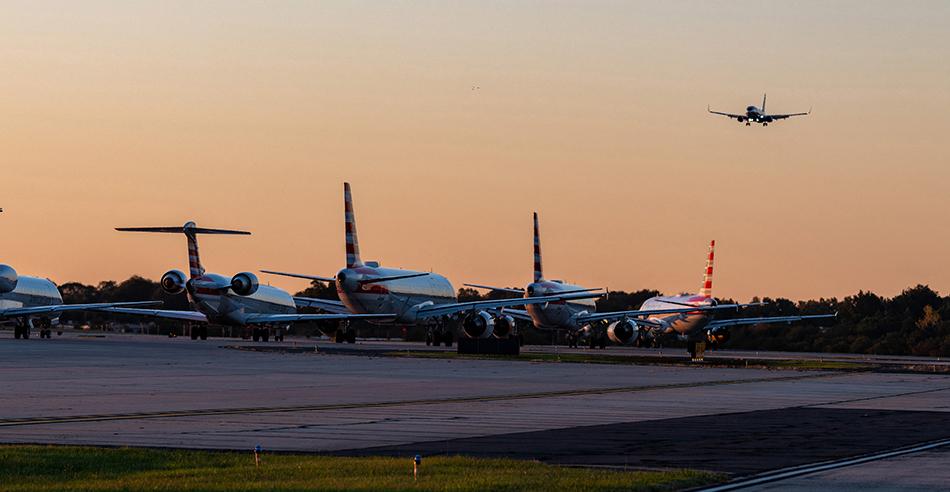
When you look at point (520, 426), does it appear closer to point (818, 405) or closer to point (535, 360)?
point (818, 405)

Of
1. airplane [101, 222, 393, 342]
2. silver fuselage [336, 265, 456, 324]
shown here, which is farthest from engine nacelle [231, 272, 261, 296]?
silver fuselage [336, 265, 456, 324]

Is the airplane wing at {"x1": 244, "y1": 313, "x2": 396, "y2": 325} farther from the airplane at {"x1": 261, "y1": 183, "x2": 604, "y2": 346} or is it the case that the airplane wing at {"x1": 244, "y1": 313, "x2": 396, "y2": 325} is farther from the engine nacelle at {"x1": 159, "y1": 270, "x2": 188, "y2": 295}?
the engine nacelle at {"x1": 159, "y1": 270, "x2": 188, "y2": 295}

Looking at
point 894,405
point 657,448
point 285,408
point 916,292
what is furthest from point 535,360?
point 916,292

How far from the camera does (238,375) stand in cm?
5175

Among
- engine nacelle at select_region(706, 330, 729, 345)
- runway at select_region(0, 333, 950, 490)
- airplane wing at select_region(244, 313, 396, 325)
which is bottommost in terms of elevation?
runway at select_region(0, 333, 950, 490)

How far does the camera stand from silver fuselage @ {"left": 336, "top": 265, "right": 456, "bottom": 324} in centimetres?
10619

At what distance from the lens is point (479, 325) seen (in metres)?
103

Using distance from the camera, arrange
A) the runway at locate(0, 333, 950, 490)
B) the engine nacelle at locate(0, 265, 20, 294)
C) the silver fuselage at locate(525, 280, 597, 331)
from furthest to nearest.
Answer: the silver fuselage at locate(525, 280, 597, 331) < the engine nacelle at locate(0, 265, 20, 294) < the runway at locate(0, 333, 950, 490)

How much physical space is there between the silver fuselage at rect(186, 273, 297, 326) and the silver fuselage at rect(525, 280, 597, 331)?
21366 millimetres

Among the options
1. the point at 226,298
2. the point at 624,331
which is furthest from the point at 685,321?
the point at 226,298

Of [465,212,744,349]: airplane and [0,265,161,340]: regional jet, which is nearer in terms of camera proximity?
[0,265,161,340]: regional jet

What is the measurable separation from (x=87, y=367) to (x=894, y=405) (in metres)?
29.9

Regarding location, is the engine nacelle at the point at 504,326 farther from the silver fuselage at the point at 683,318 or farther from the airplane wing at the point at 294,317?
the silver fuselage at the point at 683,318

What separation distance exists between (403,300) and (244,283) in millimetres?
12606
